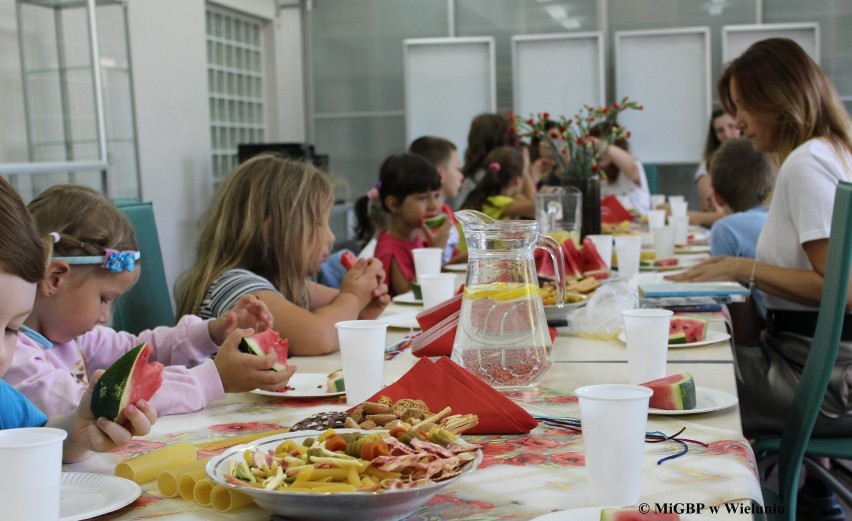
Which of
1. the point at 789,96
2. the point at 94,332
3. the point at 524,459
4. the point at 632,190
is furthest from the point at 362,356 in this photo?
the point at 632,190

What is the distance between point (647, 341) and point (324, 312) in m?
0.79

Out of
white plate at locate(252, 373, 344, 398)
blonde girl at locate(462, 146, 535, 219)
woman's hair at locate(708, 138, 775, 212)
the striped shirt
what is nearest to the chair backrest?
white plate at locate(252, 373, 344, 398)

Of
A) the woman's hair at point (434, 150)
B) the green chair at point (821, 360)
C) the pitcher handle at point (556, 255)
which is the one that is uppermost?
the woman's hair at point (434, 150)

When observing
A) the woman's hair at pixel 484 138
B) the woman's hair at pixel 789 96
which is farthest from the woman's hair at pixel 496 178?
the woman's hair at pixel 789 96

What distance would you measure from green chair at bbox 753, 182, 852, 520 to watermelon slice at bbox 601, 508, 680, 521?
1.00 m

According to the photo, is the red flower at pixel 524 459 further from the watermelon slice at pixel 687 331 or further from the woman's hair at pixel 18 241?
the watermelon slice at pixel 687 331

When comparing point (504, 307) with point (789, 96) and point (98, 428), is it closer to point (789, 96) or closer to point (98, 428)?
point (98, 428)

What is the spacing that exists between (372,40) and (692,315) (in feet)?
21.7

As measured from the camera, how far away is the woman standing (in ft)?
7.37

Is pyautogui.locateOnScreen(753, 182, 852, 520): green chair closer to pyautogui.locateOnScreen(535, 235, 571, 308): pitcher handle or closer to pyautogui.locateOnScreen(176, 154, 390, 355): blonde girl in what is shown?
pyautogui.locateOnScreen(535, 235, 571, 308): pitcher handle

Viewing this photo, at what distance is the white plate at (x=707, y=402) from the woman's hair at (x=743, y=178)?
8.07ft

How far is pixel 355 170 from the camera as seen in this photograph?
27.9 ft

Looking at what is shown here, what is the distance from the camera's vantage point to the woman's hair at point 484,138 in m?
5.51

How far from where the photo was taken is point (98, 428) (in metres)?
1.05
